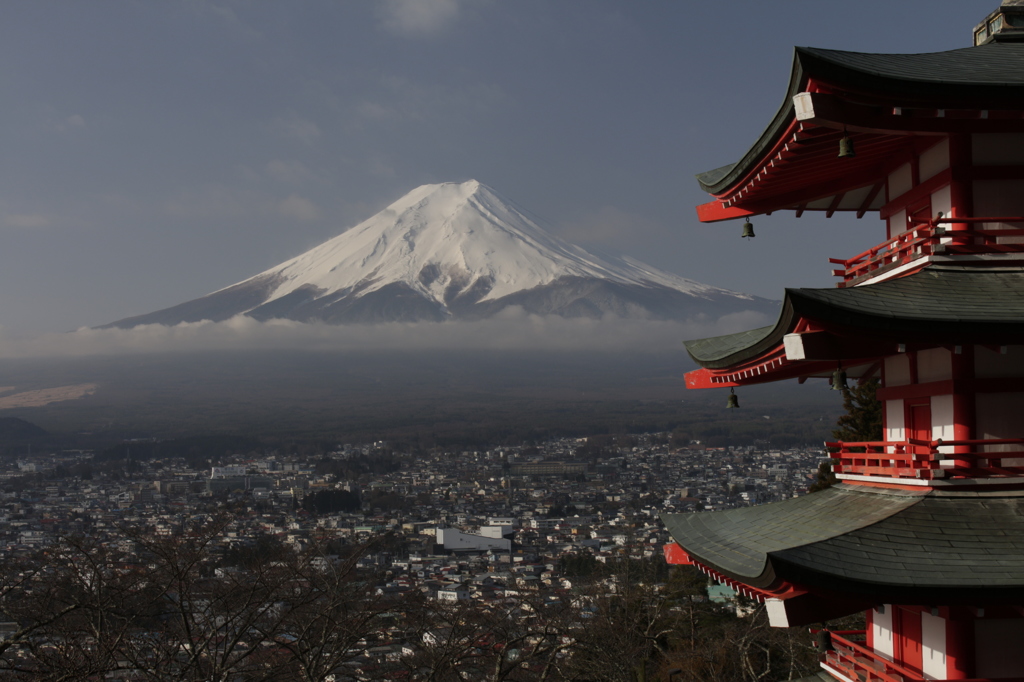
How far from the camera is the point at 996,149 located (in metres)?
6.88

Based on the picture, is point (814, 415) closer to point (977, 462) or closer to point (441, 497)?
point (441, 497)

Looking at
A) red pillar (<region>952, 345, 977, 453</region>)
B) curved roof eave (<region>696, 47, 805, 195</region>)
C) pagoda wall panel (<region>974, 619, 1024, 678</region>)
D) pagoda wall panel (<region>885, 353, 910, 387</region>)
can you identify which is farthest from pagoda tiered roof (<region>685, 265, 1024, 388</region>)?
pagoda wall panel (<region>974, 619, 1024, 678</region>)

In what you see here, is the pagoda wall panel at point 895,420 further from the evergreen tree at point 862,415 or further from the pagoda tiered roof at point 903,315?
the evergreen tree at point 862,415

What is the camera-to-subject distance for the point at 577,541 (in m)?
58.3

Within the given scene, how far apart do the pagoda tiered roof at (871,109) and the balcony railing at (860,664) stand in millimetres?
3674

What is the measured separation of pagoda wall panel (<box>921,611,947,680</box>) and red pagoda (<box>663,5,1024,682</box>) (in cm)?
2

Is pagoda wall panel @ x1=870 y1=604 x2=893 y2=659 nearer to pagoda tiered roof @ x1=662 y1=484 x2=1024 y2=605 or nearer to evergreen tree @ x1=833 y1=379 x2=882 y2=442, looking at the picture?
pagoda tiered roof @ x1=662 y1=484 x2=1024 y2=605

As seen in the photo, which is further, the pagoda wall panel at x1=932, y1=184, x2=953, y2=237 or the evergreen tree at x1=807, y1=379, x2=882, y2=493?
the evergreen tree at x1=807, y1=379, x2=882, y2=493

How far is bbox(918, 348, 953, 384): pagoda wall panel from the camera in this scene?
6.80 m

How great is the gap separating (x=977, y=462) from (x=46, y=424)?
6738 inches

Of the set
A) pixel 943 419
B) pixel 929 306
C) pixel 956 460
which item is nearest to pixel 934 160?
pixel 929 306

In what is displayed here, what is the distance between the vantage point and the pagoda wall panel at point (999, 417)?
6.68 metres

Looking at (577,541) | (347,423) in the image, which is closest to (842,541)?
(577,541)

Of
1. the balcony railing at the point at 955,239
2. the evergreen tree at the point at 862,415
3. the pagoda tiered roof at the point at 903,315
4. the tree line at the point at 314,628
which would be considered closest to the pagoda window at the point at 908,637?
the pagoda tiered roof at the point at 903,315
